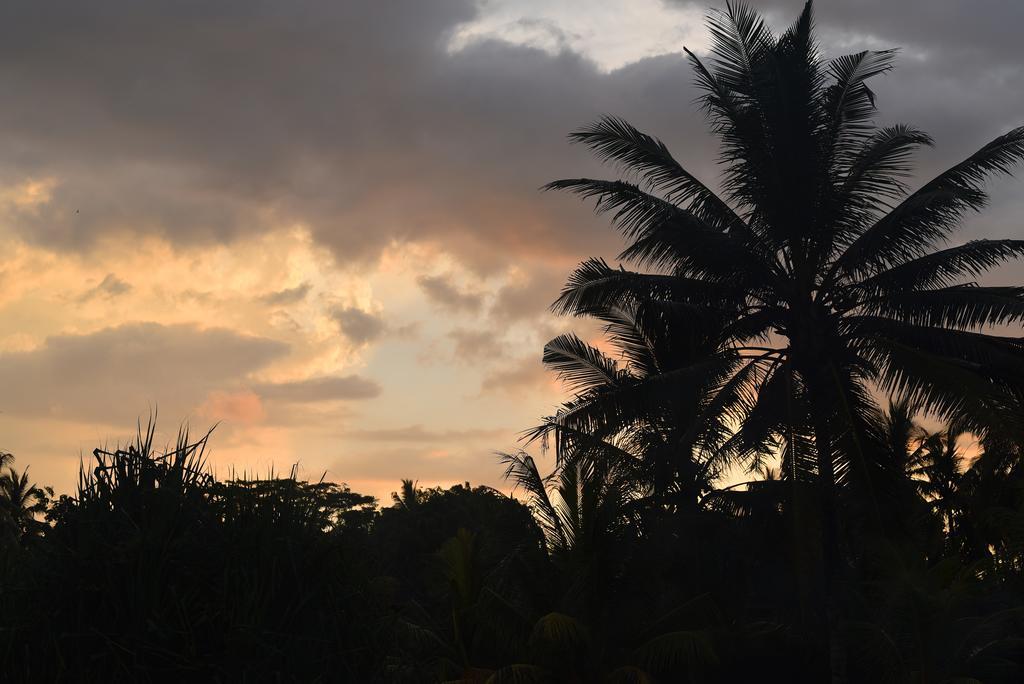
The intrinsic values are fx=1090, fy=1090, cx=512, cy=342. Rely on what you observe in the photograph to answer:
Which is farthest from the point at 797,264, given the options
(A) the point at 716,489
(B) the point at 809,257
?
(A) the point at 716,489

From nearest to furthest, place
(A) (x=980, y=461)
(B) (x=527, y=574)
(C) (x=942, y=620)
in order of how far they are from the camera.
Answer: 1. (C) (x=942, y=620)
2. (B) (x=527, y=574)
3. (A) (x=980, y=461)

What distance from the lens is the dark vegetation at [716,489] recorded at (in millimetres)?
11711

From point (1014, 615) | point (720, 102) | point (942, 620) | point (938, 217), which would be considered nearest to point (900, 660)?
point (942, 620)

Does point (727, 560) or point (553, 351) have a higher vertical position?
point (553, 351)

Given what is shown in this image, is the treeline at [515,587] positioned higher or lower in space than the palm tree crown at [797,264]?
lower

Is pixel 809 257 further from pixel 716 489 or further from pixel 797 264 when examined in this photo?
pixel 716 489

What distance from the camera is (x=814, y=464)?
1691 centimetres

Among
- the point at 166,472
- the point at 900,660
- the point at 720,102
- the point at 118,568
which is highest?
the point at 720,102

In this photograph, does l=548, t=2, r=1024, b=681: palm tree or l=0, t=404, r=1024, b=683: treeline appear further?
l=548, t=2, r=1024, b=681: palm tree

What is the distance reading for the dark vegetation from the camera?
11.7m

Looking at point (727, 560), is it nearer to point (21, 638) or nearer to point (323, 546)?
point (323, 546)

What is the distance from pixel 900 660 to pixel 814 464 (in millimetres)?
4273

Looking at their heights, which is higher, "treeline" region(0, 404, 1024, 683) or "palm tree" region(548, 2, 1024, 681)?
"palm tree" region(548, 2, 1024, 681)

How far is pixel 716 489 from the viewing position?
22.8 meters
